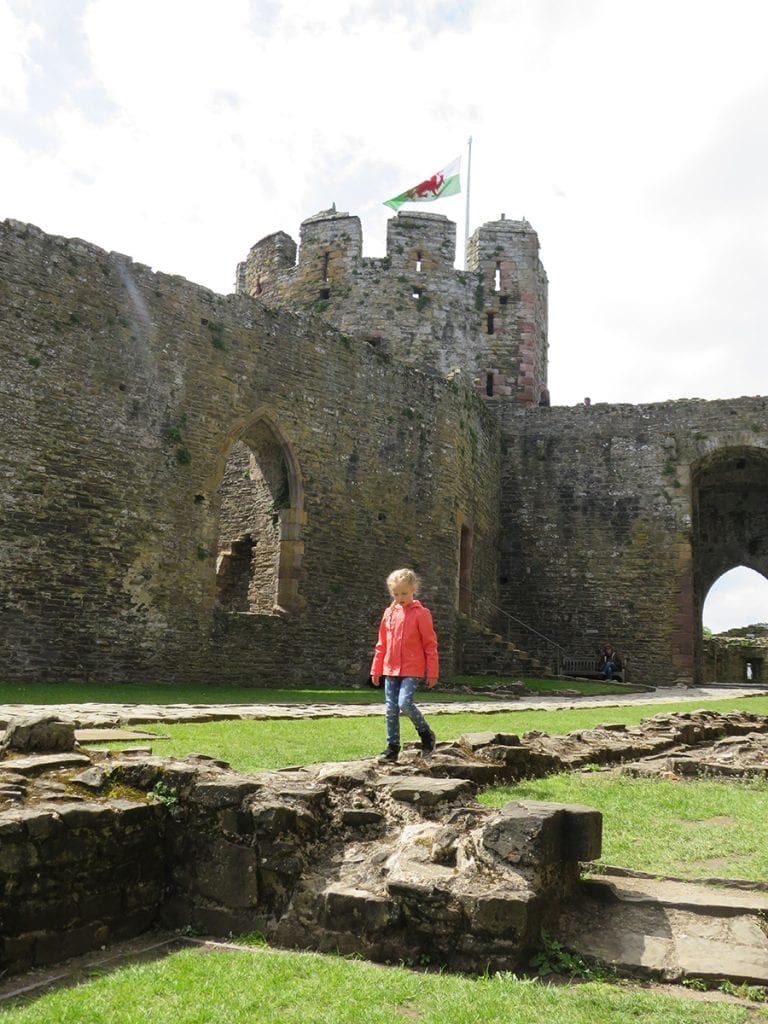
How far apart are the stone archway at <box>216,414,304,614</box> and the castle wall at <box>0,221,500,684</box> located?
8 cm

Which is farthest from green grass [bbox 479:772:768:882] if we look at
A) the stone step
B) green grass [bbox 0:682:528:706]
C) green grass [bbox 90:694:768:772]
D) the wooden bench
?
the wooden bench

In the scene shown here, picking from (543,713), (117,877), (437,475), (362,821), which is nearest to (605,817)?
(362,821)

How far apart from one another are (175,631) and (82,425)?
3.78 meters

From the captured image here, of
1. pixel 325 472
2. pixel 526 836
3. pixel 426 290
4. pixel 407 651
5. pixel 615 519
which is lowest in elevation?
pixel 526 836

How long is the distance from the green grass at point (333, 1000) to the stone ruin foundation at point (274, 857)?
0.87 ft

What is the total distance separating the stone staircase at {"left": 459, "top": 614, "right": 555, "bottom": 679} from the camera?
2156 centimetres

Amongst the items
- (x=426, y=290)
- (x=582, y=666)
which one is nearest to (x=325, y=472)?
(x=582, y=666)

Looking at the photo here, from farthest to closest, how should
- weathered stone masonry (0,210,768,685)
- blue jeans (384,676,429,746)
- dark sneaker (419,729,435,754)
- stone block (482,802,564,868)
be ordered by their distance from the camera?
weathered stone masonry (0,210,768,685) → dark sneaker (419,729,435,754) → blue jeans (384,676,429,746) → stone block (482,802,564,868)

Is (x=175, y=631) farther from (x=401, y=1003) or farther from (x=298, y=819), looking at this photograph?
(x=401, y=1003)

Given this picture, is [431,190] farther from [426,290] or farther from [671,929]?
[671,929]

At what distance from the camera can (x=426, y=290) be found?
94.8 ft

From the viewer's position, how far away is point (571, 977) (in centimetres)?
369

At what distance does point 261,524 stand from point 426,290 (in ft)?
41.9

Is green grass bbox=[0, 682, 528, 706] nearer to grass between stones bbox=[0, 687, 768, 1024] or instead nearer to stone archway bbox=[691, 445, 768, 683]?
grass between stones bbox=[0, 687, 768, 1024]
